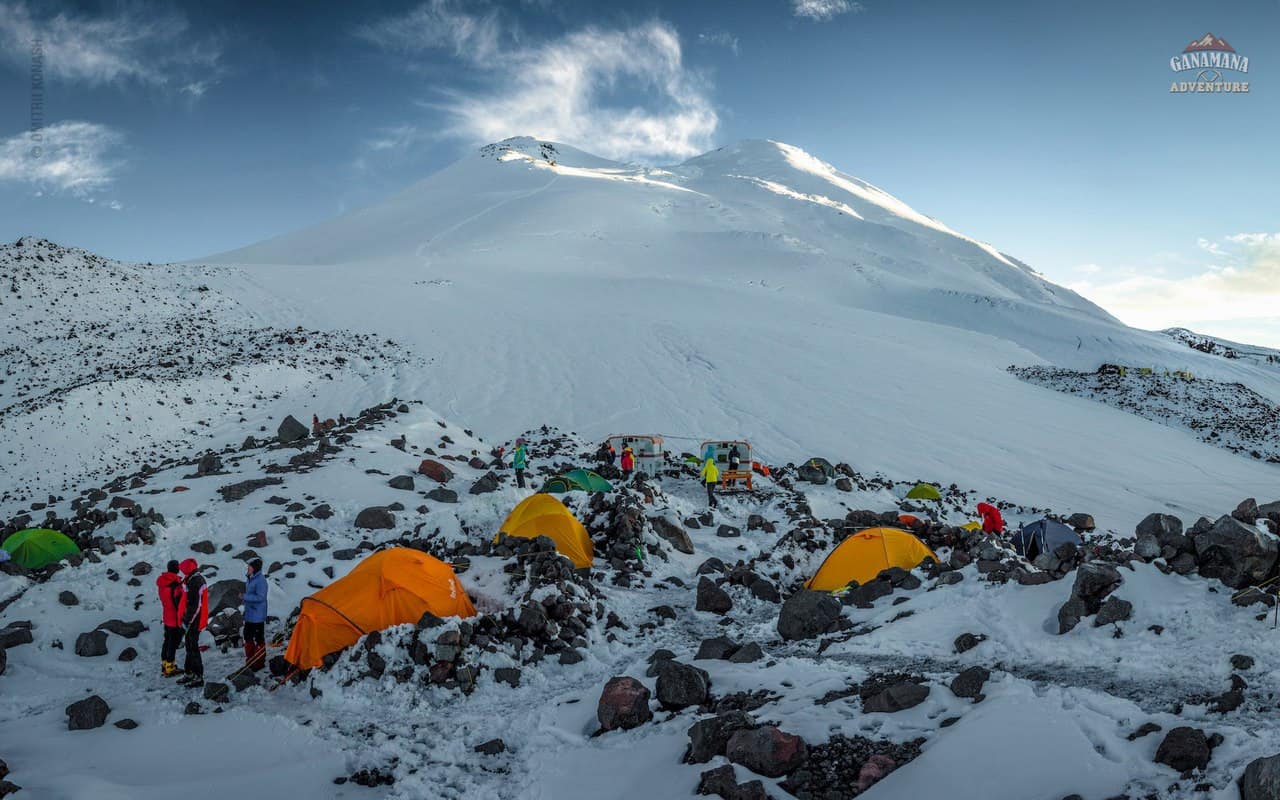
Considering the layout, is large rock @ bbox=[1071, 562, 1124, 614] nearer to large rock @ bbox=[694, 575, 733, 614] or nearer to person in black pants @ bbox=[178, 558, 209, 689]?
large rock @ bbox=[694, 575, 733, 614]

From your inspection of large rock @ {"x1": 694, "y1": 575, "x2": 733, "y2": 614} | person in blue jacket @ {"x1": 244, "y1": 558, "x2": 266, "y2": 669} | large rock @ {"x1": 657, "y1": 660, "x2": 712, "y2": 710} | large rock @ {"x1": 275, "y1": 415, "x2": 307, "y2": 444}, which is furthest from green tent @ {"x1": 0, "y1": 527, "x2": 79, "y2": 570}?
large rock @ {"x1": 657, "y1": 660, "x2": 712, "y2": 710}

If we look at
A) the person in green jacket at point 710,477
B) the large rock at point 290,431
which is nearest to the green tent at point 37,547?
the large rock at point 290,431

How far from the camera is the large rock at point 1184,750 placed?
4133 millimetres

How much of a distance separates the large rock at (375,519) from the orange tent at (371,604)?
4207 millimetres

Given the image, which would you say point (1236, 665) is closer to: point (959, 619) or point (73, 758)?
point (959, 619)

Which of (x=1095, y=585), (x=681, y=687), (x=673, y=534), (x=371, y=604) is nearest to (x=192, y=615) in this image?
(x=371, y=604)

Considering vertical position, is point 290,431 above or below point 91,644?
above

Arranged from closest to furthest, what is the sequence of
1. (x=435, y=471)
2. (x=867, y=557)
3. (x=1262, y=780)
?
(x=1262, y=780)
(x=867, y=557)
(x=435, y=471)

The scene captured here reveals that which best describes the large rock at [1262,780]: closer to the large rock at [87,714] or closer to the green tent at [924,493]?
the large rock at [87,714]

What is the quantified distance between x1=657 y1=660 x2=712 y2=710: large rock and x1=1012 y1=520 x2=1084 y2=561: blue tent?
976 cm

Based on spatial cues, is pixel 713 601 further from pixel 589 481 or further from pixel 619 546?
pixel 589 481

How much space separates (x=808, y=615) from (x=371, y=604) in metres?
5.75

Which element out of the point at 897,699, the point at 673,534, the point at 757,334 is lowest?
the point at 673,534

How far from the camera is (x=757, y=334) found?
38969 mm
